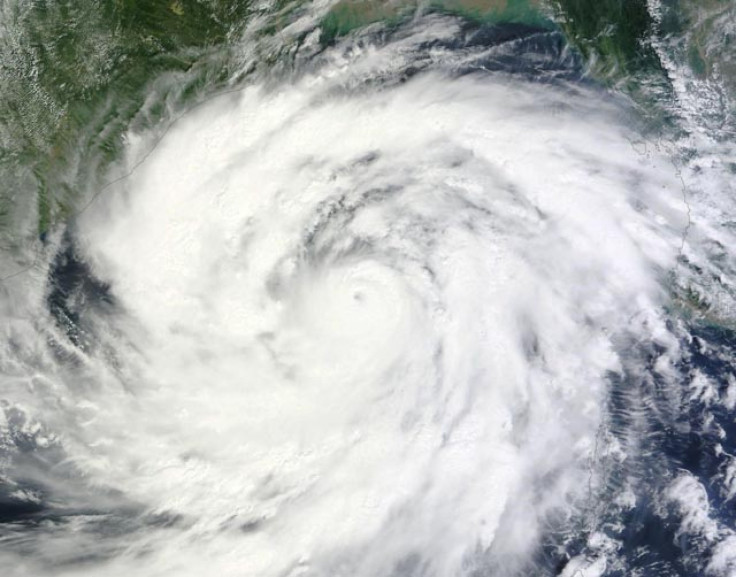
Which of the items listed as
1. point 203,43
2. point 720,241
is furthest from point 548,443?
point 203,43

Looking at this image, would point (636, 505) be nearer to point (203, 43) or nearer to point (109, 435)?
point (109, 435)

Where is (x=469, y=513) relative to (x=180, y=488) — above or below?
below

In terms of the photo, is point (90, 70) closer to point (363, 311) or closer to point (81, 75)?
point (81, 75)

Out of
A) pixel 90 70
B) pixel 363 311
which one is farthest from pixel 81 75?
pixel 363 311

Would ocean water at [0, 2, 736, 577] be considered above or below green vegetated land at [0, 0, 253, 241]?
below

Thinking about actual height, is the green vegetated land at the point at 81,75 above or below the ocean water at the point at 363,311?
above

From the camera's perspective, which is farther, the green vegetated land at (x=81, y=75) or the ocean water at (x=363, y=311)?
the green vegetated land at (x=81, y=75)

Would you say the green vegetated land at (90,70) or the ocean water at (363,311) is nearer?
the ocean water at (363,311)

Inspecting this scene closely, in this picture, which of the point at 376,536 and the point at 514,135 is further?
the point at 514,135
